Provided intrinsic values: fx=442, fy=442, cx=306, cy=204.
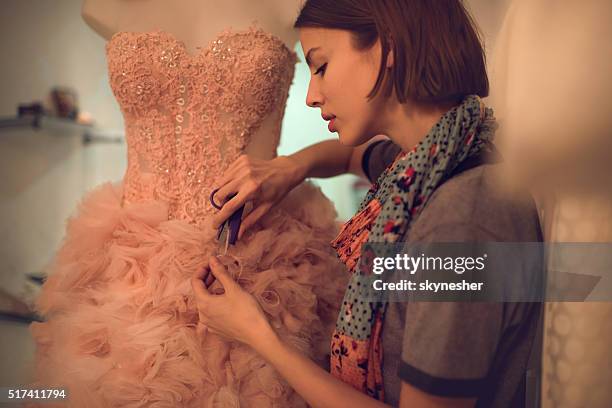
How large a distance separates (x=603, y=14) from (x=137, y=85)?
637mm

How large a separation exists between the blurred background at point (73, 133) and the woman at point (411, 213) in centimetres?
6

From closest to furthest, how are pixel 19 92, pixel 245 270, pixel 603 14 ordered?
pixel 603 14
pixel 245 270
pixel 19 92

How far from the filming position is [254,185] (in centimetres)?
65

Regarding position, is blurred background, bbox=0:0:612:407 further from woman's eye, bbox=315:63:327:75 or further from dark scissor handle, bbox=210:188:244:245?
dark scissor handle, bbox=210:188:244:245

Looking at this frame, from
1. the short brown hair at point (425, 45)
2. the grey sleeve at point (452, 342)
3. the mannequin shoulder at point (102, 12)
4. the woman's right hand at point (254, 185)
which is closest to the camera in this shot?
the grey sleeve at point (452, 342)

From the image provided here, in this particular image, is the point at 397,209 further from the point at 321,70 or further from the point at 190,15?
the point at 190,15

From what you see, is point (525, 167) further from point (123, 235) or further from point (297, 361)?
point (123, 235)

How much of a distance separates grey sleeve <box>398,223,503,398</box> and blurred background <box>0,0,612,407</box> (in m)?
0.14

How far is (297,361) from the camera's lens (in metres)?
0.50

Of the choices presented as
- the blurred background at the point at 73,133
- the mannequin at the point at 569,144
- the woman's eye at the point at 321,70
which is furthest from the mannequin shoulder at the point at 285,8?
the mannequin at the point at 569,144

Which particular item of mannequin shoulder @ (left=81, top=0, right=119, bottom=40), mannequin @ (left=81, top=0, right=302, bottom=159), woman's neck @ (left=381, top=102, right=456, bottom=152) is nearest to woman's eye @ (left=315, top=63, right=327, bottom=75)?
woman's neck @ (left=381, top=102, right=456, bottom=152)

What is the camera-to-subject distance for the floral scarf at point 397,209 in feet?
1.58

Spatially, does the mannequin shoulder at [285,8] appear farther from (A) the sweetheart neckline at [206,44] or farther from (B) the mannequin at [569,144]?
(B) the mannequin at [569,144]

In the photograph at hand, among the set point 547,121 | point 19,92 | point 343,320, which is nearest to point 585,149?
point 547,121
